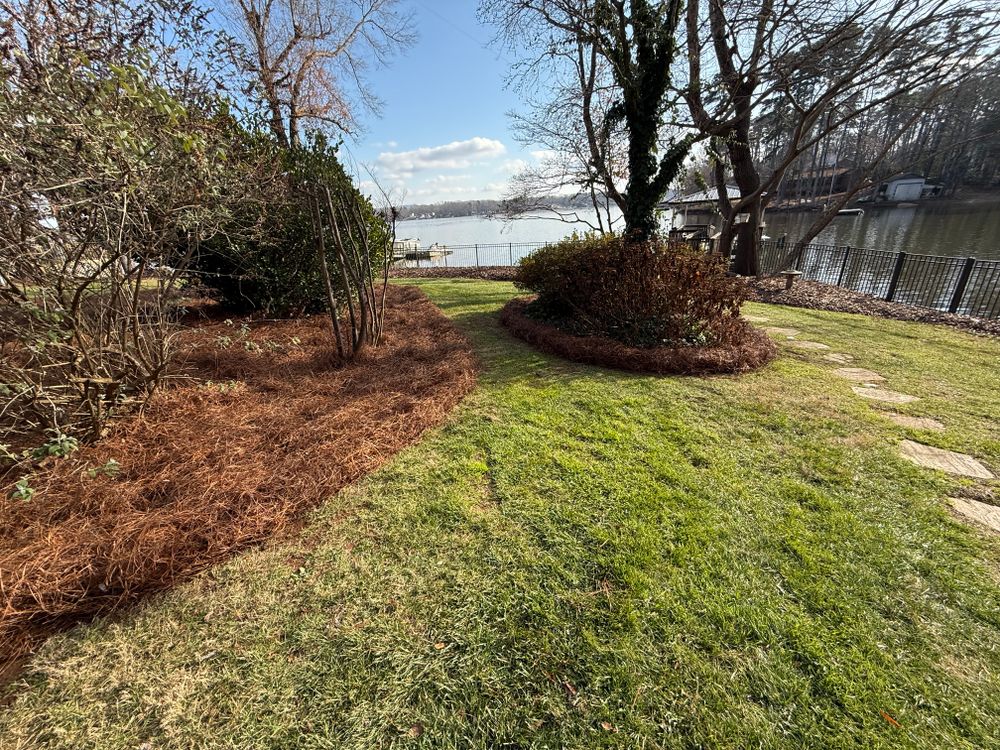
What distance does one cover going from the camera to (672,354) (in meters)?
4.65

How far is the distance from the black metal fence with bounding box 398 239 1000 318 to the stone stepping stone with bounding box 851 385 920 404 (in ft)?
20.2

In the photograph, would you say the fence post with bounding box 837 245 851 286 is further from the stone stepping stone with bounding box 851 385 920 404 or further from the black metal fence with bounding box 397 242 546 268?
the black metal fence with bounding box 397 242 546 268

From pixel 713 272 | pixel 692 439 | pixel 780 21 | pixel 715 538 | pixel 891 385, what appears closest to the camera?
pixel 715 538

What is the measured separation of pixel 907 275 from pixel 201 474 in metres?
14.2

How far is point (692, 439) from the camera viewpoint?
10.2ft

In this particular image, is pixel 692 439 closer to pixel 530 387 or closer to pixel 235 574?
pixel 530 387

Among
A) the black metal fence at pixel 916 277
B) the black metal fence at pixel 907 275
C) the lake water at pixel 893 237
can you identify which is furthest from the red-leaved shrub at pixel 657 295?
the black metal fence at pixel 916 277

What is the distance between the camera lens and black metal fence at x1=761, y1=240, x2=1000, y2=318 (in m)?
7.59

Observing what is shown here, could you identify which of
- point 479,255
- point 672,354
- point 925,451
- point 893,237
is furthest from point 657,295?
point 893,237

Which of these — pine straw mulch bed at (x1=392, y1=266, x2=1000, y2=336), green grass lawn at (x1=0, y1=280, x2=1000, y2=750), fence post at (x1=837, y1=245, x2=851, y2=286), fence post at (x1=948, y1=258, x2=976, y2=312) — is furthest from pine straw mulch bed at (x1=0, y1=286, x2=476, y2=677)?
fence post at (x1=837, y1=245, x2=851, y2=286)

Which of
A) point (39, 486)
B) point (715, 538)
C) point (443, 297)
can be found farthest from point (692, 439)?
point (443, 297)

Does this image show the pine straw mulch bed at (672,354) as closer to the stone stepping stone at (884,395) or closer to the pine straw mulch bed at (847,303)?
the stone stepping stone at (884,395)

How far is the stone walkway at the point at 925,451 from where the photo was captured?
2289 mm

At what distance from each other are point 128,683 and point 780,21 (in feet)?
40.3
